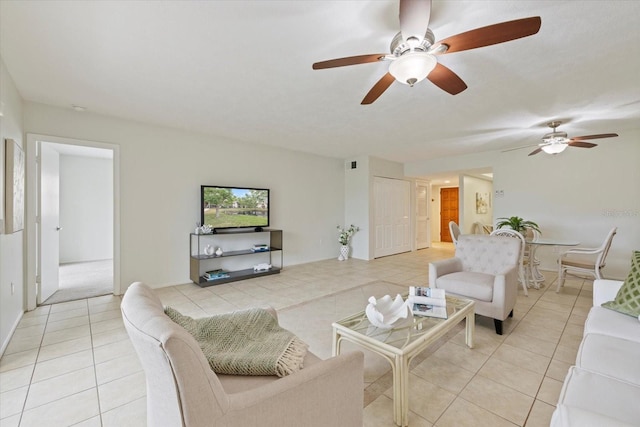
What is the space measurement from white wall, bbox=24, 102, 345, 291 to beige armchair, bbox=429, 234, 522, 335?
3342 mm

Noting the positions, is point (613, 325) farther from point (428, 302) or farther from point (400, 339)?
point (400, 339)

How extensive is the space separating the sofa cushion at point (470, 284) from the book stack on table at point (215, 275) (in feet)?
10.4

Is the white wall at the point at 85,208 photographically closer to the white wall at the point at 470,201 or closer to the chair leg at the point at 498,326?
the chair leg at the point at 498,326

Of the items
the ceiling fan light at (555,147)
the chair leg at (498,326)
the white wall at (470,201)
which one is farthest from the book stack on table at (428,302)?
the white wall at (470,201)

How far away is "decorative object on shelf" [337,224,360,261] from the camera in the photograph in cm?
643

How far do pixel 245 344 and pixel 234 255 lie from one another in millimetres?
3378

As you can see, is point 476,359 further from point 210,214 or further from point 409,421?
point 210,214

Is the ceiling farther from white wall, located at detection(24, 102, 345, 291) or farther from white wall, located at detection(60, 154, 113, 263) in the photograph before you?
white wall, located at detection(60, 154, 113, 263)

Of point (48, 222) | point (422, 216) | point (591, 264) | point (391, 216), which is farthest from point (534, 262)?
point (48, 222)

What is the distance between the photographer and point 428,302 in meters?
2.26

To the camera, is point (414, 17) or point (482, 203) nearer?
point (414, 17)

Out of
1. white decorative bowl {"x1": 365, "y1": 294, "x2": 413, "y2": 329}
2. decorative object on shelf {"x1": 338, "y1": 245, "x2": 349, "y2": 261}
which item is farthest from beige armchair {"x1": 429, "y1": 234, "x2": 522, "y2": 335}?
decorative object on shelf {"x1": 338, "y1": 245, "x2": 349, "y2": 261}

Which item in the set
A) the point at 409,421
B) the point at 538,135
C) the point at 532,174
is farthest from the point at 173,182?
the point at 532,174

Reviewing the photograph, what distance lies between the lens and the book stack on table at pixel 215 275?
14.0 feet
